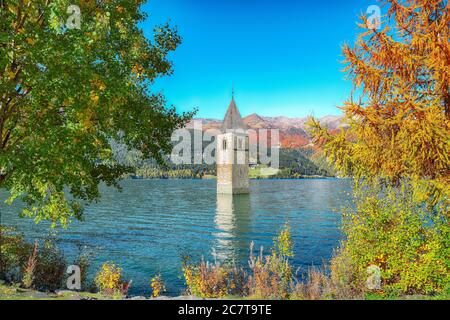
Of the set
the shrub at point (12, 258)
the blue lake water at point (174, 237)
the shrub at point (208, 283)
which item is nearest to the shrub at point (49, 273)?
the shrub at point (12, 258)

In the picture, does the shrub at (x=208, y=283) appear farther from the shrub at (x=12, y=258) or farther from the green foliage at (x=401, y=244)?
the shrub at (x=12, y=258)

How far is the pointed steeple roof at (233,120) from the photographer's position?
111 m

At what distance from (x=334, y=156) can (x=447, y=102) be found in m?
4.01

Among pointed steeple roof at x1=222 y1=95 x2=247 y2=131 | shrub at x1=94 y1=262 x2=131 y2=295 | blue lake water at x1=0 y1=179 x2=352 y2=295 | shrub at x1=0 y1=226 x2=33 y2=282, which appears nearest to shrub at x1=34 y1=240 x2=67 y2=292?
shrub at x1=0 y1=226 x2=33 y2=282

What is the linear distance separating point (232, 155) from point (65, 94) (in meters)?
94.4

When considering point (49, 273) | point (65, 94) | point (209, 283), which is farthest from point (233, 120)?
point (65, 94)

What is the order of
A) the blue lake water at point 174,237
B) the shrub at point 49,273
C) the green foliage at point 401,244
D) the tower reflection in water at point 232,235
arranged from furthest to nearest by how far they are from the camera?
the tower reflection in water at point 232,235, the blue lake water at point 174,237, the shrub at point 49,273, the green foliage at point 401,244

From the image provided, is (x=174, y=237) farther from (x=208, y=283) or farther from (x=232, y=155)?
(x=232, y=155)

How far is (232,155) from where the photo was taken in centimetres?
10362

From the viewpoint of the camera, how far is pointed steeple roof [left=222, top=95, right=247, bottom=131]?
111m

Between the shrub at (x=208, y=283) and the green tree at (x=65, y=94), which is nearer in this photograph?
the green tree at (x=65, y=94)

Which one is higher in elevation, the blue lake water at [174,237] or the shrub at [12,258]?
the shrub at [12,258]
